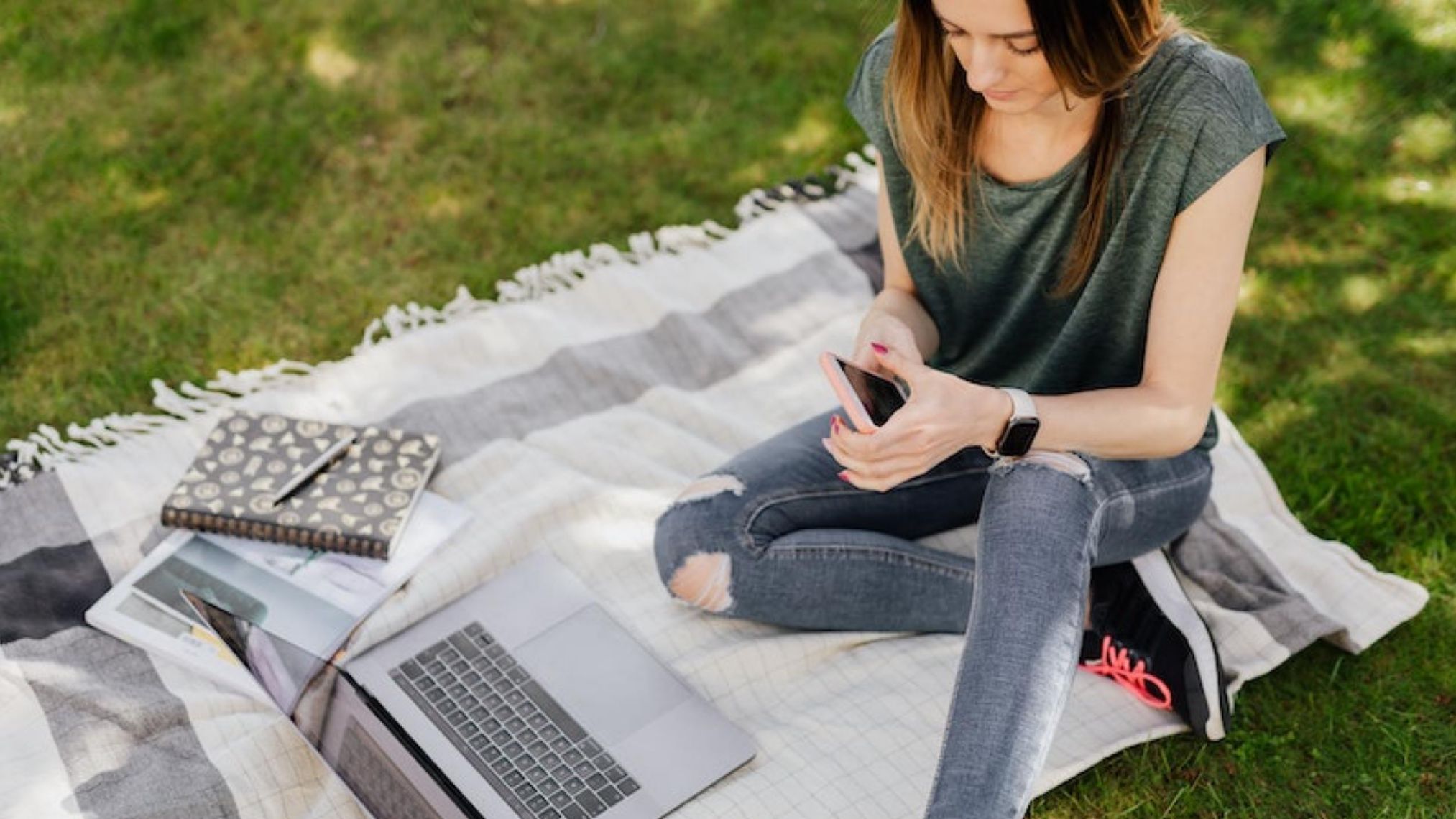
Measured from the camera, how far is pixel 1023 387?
245 centimetres

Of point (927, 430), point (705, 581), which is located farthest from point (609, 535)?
point (927, 430)

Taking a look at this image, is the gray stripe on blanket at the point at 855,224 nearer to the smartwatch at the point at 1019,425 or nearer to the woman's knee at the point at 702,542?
the woman's knee at the point at 702,542

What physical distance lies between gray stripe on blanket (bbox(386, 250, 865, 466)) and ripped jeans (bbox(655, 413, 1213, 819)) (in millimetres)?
612

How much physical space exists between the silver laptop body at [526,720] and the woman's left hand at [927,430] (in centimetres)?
55

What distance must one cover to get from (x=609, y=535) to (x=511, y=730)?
53cm

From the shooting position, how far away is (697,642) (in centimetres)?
252

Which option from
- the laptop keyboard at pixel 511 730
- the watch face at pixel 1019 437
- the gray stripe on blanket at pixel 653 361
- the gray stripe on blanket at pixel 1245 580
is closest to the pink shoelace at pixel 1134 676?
the gray stripe on blanket at pixel 1245 580

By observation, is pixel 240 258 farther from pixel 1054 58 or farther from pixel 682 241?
pixel 1054 58

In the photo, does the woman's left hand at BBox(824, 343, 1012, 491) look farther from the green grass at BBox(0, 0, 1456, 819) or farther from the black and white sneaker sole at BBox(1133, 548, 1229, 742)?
the green grass at BBox(0, 0, 1456, 819)

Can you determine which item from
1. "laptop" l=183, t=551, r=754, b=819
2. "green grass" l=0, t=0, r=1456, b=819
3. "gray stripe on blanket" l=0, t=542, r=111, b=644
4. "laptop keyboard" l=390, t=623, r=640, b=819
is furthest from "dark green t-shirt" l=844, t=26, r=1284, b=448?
"gray stripe on blanket" l=0, t=542, r=111, b=644

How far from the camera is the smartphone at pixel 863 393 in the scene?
211cm

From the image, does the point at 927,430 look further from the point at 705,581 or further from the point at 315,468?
the point at 315,468

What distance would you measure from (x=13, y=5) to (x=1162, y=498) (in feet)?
12.0

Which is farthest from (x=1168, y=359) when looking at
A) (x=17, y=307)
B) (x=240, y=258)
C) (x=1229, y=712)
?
(x=17, y=307)
